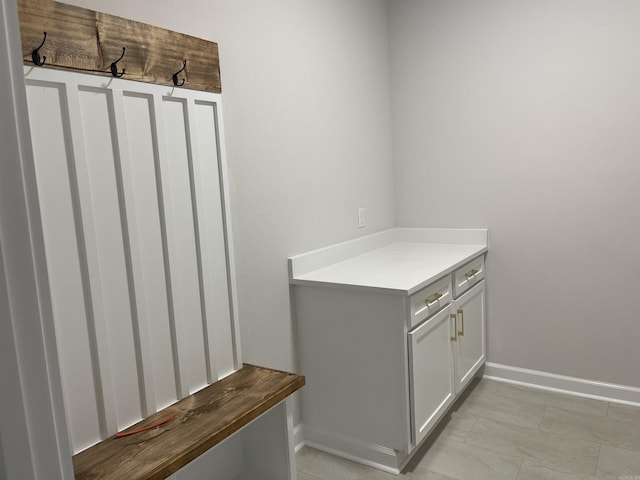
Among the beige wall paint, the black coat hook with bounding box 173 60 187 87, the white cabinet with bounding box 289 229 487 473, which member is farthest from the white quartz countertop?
the black coat hook with bounding box 173 60 187 87

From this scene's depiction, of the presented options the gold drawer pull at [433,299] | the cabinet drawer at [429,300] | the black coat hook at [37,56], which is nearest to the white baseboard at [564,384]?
the cabinet drawer at [429,300]

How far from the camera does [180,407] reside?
1608mm

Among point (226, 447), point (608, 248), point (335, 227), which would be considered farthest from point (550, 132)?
point (226, 447)

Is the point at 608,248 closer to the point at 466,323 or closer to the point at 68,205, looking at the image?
the point at 466,323

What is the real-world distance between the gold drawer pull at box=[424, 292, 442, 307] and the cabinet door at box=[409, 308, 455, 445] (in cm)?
8

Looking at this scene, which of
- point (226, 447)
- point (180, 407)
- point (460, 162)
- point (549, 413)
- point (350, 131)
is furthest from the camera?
point (460, 162)

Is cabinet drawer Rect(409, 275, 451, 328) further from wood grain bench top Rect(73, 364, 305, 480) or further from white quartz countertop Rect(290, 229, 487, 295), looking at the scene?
wood grain bench top Rect(73, 364, 305, 480)

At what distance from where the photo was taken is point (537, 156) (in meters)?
2.75

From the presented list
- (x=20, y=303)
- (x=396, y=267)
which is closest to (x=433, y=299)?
(x=396, y=267)

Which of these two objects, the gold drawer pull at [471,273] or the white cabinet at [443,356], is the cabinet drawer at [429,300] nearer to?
the white cabinet at [443,356]

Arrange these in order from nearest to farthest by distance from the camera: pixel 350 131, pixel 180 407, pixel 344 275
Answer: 1. pixel 180 407
2. pixel 344 275
3. pixel 350 131

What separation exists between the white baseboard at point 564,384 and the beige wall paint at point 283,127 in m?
1.22

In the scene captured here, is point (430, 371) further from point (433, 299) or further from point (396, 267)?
point (396, 267)

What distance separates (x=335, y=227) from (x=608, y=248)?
1502 mm
